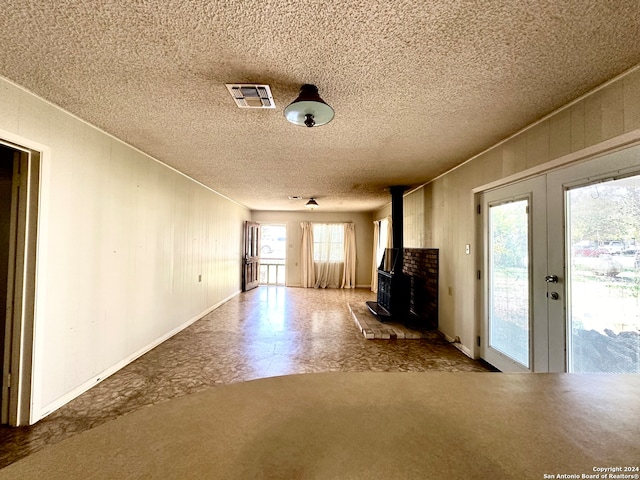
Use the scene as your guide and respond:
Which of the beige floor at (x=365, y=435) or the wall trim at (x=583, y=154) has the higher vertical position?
the wall trim at (x=583, y=154)

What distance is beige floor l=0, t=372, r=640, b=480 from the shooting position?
16.0 inches

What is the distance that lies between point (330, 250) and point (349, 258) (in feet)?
2.01

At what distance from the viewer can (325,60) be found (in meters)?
1.59

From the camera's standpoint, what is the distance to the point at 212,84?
72.0 inches

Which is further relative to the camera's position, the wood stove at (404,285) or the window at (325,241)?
the window at (325,241)

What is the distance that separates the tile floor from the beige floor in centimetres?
212

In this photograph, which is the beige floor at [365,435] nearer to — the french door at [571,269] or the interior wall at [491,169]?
the french door at [571,269]

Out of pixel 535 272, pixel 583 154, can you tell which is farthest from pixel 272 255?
pixel 583 154

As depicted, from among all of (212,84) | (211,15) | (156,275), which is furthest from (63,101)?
(156,275)

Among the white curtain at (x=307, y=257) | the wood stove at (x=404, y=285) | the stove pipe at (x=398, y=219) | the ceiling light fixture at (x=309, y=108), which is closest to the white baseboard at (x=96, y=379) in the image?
the ceiling light fixture at (x=309, y=108)

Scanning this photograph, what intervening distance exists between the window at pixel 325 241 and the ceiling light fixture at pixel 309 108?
645 cm

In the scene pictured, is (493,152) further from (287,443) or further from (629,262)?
(287,443)

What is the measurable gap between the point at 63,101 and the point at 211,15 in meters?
1.57

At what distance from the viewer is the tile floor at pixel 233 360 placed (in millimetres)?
2043
